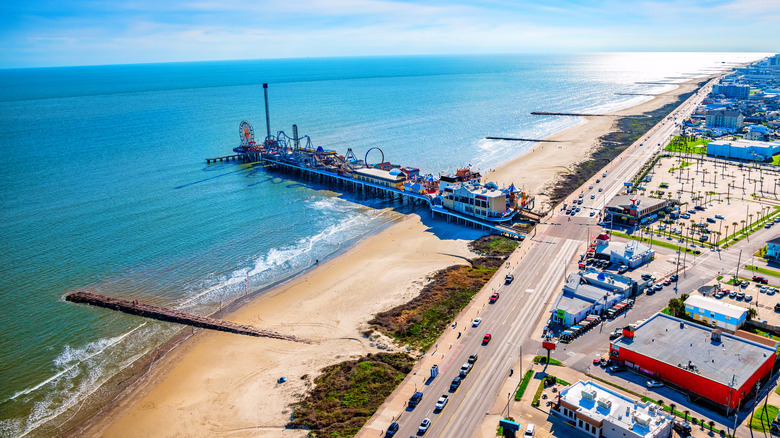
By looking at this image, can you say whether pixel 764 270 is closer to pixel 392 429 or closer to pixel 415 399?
pixel 415 399

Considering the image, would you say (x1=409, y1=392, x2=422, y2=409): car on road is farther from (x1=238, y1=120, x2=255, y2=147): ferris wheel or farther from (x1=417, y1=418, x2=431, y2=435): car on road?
(x1=238, y1=120, x2=255, y2=147): ferris wheel

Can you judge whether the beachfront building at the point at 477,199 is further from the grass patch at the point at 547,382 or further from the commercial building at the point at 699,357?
the grass patch at the point at 547,382

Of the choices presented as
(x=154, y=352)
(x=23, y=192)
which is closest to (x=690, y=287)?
(x=154, y=352)

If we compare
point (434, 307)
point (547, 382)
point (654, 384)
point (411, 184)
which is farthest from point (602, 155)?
point (547, 382)

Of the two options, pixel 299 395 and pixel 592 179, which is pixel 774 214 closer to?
pixel 592 179

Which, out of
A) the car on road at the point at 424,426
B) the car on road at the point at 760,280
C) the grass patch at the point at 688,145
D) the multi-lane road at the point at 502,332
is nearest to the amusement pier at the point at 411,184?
the multi-lane road at the point at 502,332

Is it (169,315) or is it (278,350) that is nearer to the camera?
(278,350)

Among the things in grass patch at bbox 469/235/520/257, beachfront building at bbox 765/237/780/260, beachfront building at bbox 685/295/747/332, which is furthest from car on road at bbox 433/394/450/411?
beachfront building at bbox 765/237/780/260
